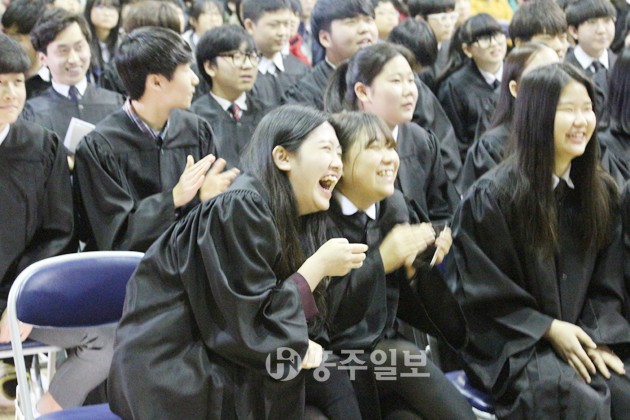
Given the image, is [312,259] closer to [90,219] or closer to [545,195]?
[545,195]

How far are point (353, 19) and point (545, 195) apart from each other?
224 centimetres

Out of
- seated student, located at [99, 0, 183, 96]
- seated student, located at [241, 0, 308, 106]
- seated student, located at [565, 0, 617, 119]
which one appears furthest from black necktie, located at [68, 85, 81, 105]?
seated student, located at [565, 0, 617, 119]

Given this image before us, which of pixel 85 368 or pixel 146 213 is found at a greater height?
pixel 146 213

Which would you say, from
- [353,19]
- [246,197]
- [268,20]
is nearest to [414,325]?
[246,197]

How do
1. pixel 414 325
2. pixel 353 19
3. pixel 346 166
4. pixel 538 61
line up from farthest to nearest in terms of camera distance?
pixel 353 19
pixel 538 61
pixel 414 325
pixel 346 166

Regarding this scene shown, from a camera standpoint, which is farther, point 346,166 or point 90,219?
point 90,219

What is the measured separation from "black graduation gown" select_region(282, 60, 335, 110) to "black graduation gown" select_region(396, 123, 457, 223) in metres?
0.96

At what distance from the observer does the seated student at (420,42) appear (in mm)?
5188

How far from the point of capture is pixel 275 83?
525 cm

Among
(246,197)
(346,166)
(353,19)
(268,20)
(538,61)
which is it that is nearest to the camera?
(246,197)

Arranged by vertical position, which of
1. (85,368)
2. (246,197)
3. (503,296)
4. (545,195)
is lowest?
(85,368)

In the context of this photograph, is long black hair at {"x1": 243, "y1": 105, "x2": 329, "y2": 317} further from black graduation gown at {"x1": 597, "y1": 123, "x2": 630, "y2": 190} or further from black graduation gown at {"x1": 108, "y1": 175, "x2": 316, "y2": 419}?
black graduation gown at {"x1": 597, "y1": 123, "x2": 630, "y2": 190}

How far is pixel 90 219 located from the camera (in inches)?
134

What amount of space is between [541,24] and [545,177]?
7.87ft
